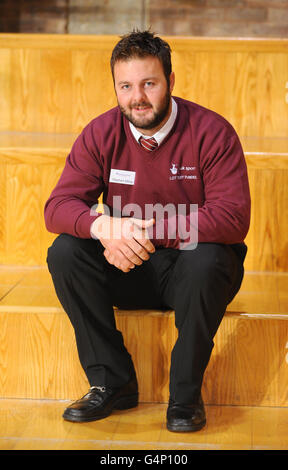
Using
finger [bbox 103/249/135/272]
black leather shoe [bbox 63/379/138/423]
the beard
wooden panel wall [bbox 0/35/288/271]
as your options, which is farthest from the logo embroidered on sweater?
wooden panel wall [bbox 0/35/288/271]

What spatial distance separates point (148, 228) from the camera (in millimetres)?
1707

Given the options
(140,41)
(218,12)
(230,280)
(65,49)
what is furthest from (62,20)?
(230,280)

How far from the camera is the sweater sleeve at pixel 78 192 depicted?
1.71m

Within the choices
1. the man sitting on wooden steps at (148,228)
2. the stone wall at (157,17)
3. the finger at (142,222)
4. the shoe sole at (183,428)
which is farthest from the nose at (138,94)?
the stone wall at (157,17)

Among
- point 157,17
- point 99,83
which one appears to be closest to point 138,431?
point 99,83

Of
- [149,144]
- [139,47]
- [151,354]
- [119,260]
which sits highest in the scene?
[139,47]

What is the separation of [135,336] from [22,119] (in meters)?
1.05

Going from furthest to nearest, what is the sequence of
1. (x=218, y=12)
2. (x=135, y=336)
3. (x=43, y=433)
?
(x=218, y=12) → (x=135, y=336) → (x=43, y=433)

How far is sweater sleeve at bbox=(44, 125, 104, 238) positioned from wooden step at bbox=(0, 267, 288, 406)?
0.81 feet

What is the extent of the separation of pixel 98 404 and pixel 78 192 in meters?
0.50

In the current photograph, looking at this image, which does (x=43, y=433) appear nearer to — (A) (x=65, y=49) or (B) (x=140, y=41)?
(B) (x=140, y=41)

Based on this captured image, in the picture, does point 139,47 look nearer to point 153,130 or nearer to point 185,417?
point 153,130

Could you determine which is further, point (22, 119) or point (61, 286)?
point (22, 119)

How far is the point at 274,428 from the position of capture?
5.53ft
